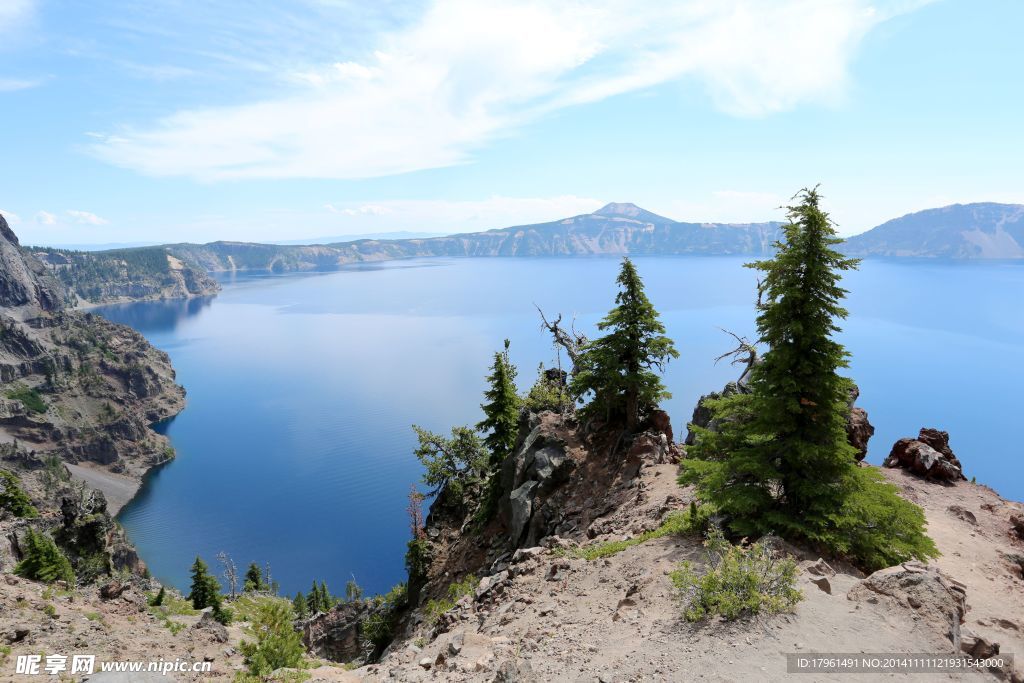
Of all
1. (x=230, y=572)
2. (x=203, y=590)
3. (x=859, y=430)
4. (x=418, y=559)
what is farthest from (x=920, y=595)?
(x=230, y=572)

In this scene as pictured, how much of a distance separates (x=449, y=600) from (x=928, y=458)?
2746 centimetres

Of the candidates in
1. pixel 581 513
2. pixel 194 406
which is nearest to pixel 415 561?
pixel 581 513

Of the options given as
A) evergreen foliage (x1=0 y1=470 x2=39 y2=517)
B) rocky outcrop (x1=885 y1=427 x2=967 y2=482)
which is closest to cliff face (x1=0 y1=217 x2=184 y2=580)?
evergreen foliage (x1=0 y1=470 x2=39 y2=517)

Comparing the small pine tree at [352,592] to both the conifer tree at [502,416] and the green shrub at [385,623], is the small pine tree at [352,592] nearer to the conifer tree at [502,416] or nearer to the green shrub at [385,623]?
the green shrub at [385,623]

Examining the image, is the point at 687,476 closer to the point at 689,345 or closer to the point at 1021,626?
the point at 1021,626

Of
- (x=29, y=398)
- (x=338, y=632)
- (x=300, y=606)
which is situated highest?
(x=338, y=632)

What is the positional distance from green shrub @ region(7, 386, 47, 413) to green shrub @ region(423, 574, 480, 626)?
186 metres

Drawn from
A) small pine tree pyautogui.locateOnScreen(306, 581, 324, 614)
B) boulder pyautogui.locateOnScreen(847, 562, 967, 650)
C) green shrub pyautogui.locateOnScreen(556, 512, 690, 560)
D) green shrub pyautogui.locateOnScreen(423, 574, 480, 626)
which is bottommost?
small pine tree pyautogui.locateOnScreen(306, 581, 324, 614)

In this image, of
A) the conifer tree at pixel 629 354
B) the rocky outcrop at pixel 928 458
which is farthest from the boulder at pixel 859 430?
the conifer tree at pixel 629 354

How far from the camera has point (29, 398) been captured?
16000 cm

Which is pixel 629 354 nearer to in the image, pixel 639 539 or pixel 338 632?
pixel 639 539

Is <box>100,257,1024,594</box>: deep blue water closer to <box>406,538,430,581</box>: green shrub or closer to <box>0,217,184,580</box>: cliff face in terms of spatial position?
<box>0,217,184,580</box>: cliff face

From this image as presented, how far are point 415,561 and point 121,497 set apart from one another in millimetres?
124000

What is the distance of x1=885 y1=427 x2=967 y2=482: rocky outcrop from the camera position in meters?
29.4
